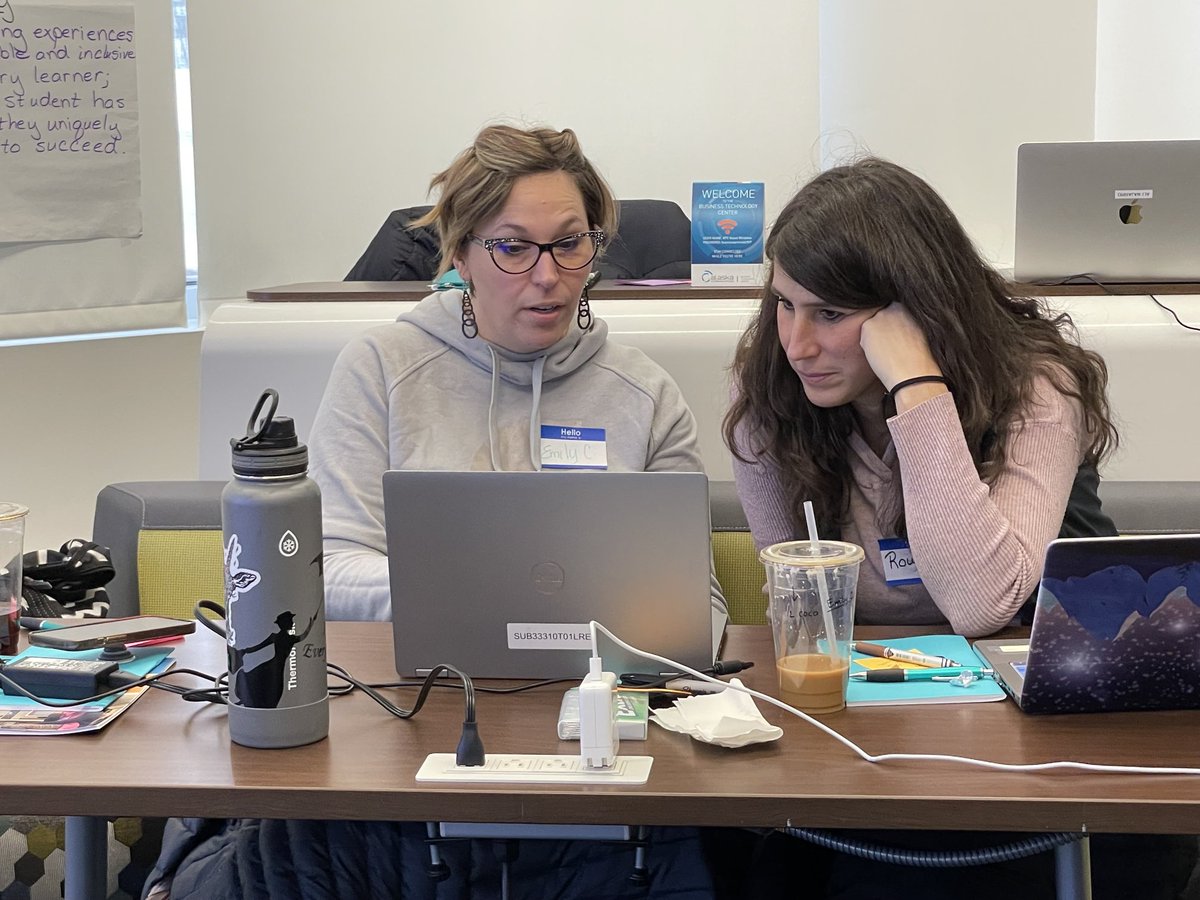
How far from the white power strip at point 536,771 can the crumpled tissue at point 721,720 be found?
0.19ft

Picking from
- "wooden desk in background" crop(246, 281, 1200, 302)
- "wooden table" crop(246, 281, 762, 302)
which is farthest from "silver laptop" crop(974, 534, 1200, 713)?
"wooden table" crop(246, 281, 762, 302)

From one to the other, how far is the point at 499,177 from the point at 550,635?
A: 85 cm

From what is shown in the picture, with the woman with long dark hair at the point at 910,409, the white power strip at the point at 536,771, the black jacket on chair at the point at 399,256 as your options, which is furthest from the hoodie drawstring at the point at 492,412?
the black jacket on chair at the point at 399,256

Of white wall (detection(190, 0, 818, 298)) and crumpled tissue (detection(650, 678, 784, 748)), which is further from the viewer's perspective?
white wall (detection(190, 0, 818, 298))

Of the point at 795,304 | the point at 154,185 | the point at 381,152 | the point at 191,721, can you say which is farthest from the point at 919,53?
the point at 191,721

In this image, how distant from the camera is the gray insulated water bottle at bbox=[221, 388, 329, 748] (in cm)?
111

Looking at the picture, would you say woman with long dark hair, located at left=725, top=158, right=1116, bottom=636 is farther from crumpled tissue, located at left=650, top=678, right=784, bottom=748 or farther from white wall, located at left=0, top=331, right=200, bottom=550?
white wall, located at left=0, top=331, right=200, bottom=550

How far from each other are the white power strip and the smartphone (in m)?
0.52

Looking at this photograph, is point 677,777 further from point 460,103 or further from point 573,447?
point 460,103

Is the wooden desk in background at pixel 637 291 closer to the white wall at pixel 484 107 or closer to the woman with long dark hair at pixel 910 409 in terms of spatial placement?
the woman with long dark hair at pixel 910 409

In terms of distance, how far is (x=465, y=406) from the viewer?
1985 mm

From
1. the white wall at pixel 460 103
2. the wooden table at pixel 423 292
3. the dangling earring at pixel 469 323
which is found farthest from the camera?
the white wall at pixel 460 103

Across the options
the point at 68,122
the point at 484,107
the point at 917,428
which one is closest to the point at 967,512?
the point at 917,428

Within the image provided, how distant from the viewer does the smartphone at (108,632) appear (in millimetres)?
1438
